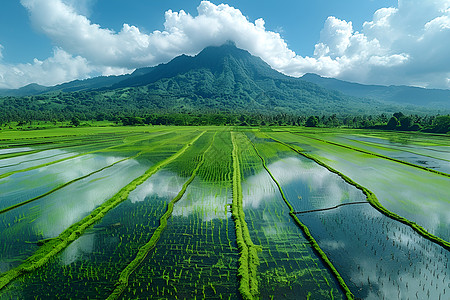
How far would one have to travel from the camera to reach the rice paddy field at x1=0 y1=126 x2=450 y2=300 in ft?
20.1

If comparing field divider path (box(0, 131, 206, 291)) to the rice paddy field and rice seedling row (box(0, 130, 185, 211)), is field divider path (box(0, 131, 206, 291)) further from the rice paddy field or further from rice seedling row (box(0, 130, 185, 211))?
rice seedling row (box(0, 130, 185, 211))

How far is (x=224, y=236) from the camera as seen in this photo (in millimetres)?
8508

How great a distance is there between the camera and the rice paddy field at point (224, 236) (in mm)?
6141

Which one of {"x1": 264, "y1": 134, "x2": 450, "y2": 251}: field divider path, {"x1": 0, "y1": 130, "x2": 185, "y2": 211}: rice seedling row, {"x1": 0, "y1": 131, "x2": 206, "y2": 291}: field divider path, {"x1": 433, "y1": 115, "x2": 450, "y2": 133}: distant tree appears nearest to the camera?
{"x1": 0, "y1": 131, "x2": 206, "y2": 291}: field divider path

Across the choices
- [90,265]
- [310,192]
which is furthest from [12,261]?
[310,192]

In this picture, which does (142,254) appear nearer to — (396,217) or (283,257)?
(283,257)

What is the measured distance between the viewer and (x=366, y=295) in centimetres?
588

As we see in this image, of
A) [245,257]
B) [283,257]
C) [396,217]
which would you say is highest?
[396,217]

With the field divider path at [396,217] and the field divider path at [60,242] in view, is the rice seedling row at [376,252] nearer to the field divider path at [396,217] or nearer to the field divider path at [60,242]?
the field divider path at [396,217]

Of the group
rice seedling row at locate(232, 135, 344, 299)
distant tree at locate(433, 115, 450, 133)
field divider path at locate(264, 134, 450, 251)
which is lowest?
rice seedling row at locate(232, 135, 344, 299)

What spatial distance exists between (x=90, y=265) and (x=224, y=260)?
4.20 metres

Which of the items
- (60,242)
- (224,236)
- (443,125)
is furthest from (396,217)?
(443,125)

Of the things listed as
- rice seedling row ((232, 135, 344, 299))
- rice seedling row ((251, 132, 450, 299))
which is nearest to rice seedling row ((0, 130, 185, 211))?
rice seedling row ((232, 135, 344, 299))

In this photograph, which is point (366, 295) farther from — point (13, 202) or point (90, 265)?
point (13, 202)
